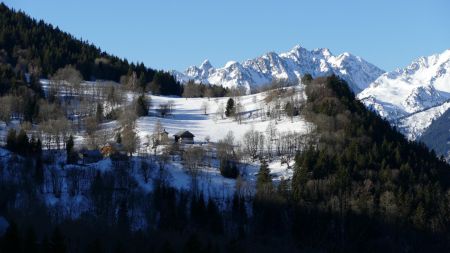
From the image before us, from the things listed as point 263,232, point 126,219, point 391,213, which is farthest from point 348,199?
point 126,219

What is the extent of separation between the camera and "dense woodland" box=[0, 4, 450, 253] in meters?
83.9

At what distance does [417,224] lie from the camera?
99.2m

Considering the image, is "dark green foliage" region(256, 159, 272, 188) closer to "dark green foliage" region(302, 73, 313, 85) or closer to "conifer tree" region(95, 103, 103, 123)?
"conifer tree" region(95, 103, 103, 123)

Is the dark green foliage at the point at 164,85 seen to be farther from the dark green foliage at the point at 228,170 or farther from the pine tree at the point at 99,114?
the dark green foliage at the point at 228,170

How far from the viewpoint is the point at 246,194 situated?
10288 centimetres

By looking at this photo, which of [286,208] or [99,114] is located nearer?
[286,208]

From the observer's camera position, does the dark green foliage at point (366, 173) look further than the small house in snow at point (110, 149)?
No

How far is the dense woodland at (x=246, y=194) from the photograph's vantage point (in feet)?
275

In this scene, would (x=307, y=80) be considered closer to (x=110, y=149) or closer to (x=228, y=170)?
(x=228, y=170)

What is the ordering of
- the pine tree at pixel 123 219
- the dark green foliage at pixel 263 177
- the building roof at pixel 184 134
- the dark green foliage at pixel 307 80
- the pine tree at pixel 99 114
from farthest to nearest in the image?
1. the dark green foliage at pixel 307 80
2. the pine tree at pixel 99 114
3. the building roof at pixel 184 134
4. the dark green foliage at pixel 263 177
5. the pine tree at pixel 123 219

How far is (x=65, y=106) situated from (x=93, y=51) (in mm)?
51124

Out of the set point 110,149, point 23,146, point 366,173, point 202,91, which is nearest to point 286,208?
point 366,173

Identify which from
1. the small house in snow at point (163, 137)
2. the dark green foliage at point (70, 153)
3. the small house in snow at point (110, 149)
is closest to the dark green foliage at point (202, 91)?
the small house in snow at point (163, 137)

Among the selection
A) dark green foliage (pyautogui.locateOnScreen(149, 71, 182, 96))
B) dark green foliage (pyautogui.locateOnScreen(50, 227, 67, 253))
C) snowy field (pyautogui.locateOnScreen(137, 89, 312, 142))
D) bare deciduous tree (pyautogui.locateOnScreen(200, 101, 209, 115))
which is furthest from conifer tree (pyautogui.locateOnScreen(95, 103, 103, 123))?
dark green foliage (pyautogui.locateOnScreen(50, 227, 67, 253))
